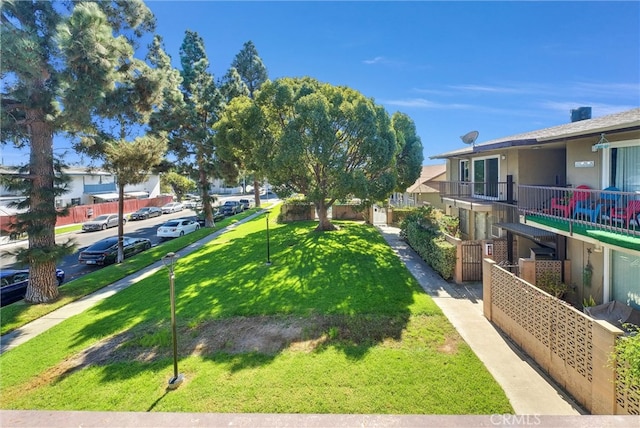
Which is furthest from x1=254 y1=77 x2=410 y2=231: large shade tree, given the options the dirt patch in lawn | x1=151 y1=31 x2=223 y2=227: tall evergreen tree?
the dirt patch in lawn

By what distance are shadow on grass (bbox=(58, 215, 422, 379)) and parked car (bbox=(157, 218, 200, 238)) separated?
32.4ft

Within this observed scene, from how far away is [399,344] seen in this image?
8500 mm

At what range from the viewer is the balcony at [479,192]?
47.7 ft

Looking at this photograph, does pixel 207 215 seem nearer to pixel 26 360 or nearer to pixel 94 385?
pixel 26 360

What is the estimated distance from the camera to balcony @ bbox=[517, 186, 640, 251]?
7.31 meters

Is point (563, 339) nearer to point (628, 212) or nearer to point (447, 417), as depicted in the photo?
point (628, 212)

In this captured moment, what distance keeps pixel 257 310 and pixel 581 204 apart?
10.00m

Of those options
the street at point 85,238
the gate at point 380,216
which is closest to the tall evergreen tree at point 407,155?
the gate at point 380,216

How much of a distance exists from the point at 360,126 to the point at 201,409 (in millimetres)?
17499

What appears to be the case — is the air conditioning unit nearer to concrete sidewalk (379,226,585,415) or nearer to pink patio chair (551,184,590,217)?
concrete sidewalk (379,226,585,415)

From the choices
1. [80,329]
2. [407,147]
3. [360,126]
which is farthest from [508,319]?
[407,147]

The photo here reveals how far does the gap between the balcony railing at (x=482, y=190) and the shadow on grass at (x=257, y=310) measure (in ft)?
16.9

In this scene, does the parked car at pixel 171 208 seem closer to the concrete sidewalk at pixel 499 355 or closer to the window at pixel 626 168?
the concrete sidewalk at pixel 499 355

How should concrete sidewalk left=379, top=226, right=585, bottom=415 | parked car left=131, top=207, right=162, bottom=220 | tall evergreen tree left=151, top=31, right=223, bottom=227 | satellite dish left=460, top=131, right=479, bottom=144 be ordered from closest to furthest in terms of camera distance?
concrete sidewalk left=379, top=226, right=585, bottom=415
satellite dish left=460, top=131, right=479, bottom=144
tall evergreen tree left=151, top=31, right=223, bottom=227
parked car left=131, top=207, right=162, bottom=220
